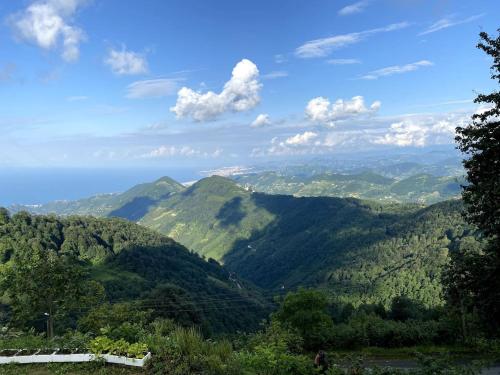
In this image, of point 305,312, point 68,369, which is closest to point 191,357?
point 68,369

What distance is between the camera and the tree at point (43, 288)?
101ft

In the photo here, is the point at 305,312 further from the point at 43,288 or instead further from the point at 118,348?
the point at 118,348

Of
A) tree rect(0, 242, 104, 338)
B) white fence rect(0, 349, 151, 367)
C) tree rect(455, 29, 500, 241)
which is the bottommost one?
tree rect(0, 242, 104, 338)

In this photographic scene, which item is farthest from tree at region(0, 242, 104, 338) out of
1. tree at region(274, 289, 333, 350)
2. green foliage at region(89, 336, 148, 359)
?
tree at region(274, 289, 333, 350)

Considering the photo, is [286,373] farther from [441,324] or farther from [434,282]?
[434,282]

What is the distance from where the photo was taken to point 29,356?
1329 cm

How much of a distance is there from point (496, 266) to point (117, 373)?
→ 16.6 m

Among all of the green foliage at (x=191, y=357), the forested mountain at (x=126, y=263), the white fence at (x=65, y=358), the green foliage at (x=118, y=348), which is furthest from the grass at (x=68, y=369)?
the forested mountain at (x=126, y=263)

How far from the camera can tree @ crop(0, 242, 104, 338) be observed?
30.7 m

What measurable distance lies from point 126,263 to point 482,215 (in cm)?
15500

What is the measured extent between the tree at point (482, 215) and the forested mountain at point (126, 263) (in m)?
83.2

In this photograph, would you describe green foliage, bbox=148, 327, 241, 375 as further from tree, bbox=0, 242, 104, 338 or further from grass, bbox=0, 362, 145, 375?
tree, bbox=0, 242, 104, 338

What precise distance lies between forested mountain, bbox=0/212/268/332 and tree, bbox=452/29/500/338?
3274 inches

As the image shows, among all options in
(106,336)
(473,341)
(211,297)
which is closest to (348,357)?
(106,336)
